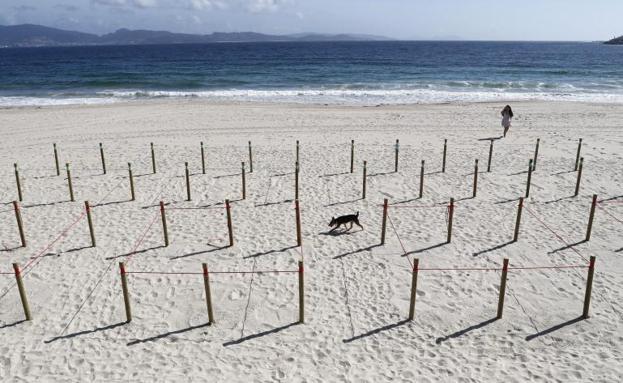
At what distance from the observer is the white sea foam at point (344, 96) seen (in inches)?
1407

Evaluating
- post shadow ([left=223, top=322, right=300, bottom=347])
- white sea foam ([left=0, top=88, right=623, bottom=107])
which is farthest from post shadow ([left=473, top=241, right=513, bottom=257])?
white sea foam ([left=0, top=88, right=623, bottom=107])

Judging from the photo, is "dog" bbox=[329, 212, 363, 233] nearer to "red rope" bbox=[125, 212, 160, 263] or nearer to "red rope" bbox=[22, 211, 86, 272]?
"red rope" bbox=[125, 212, 160, 263]

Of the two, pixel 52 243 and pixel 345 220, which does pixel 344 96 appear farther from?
pixel 52 243

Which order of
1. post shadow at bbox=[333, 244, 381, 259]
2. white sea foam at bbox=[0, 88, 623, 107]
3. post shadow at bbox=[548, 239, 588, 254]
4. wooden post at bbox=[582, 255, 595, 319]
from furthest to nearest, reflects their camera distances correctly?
white sea foam at bbox=[0, 88, 623, 107] < post shadow at bbox=[548, 239, 588, 254] < post shadow at bbox=[333, 244, 381, 259] < wooden post at bbox=[582, 255, 595, 319]

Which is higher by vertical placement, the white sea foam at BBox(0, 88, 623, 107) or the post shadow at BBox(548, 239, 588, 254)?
the white sea foam at BBox(0, 88, 623, 107)

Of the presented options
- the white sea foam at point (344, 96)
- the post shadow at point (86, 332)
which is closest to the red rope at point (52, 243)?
the post shadow at point (86, 332)

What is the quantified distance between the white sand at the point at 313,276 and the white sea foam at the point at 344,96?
18.7 meters

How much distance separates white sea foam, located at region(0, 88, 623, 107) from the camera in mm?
35750

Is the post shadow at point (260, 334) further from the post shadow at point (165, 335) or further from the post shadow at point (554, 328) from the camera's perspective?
the post shadow at point (554, 328)

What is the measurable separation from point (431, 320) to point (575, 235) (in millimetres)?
5357

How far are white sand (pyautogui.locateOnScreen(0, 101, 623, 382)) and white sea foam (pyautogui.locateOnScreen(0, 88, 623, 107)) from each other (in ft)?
61.3

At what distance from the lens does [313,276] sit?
9055mm

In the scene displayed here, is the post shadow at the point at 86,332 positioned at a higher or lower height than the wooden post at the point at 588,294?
lower

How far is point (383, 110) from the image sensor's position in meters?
29.3
